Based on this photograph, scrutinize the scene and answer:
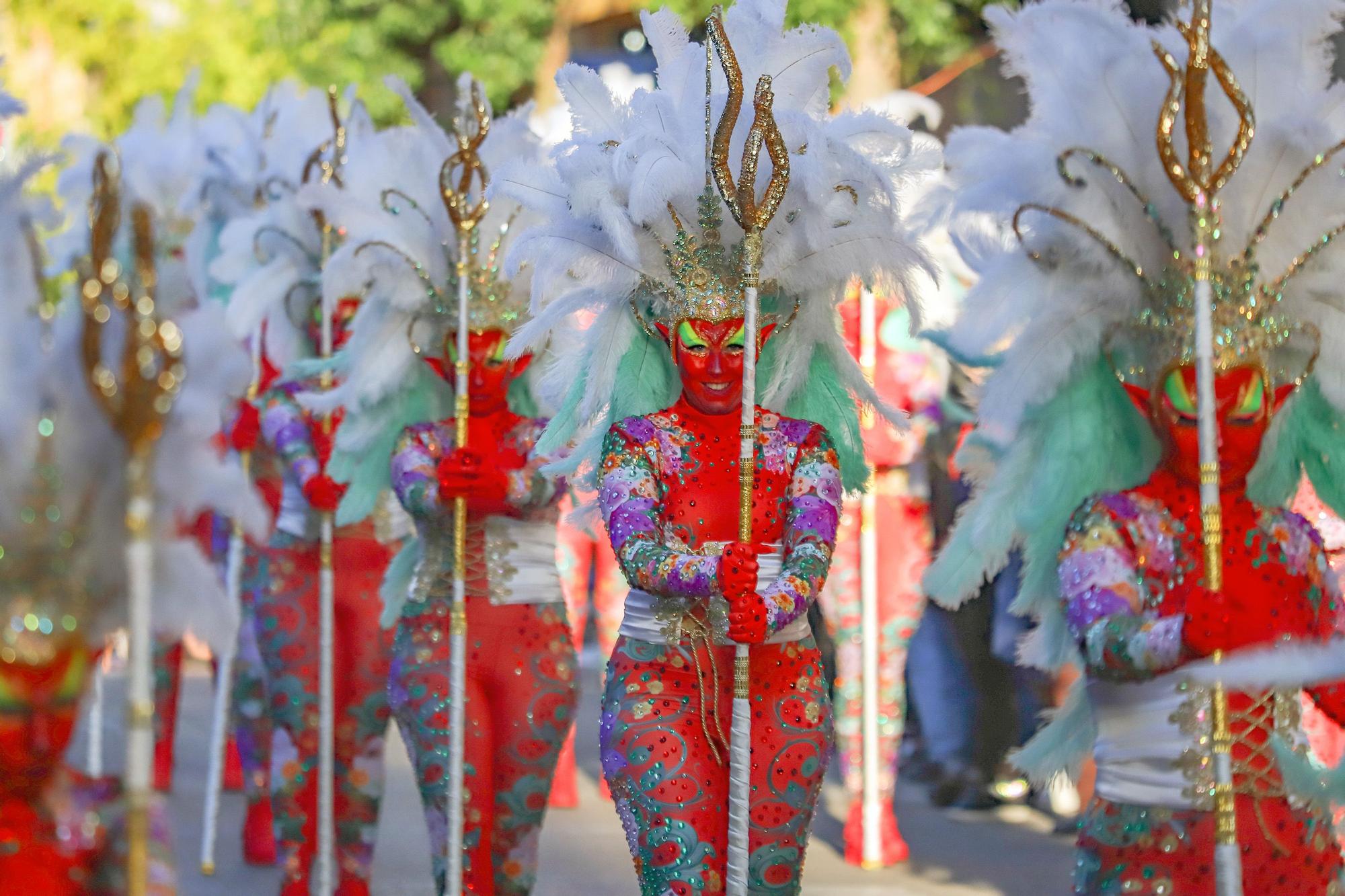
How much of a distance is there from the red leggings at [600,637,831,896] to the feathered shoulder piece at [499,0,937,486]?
70cm

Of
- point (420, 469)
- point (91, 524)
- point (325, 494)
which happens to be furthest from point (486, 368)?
point (91, 524)

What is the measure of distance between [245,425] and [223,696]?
3.83 ft

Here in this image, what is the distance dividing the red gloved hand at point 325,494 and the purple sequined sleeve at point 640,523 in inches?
79.5

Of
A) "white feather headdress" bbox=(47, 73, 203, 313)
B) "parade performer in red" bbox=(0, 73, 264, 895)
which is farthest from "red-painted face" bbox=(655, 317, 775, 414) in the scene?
"white feather headdress" bbox=(47, 73, 203, 313)

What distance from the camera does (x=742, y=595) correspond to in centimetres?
396

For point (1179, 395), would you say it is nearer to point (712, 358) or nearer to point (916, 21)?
point (712, 358)

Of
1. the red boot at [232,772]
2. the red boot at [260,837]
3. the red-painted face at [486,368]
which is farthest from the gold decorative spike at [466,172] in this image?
the red boot at [232,772]

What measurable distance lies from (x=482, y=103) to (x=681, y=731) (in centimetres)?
229

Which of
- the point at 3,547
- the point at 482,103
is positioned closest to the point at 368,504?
the point at 482,103

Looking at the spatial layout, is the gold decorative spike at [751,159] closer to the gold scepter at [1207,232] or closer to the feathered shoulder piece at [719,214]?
the feathered shoulder piece at [719,214]

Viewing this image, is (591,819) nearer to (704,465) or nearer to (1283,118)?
(704,465)

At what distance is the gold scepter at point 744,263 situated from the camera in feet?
13.2

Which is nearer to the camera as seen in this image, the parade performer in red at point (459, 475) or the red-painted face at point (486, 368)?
the parade performer in red at point (459, 475)

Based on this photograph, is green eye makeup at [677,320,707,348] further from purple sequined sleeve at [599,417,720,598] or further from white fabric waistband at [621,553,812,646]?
white fabric waistband at [621,553,812,646]
